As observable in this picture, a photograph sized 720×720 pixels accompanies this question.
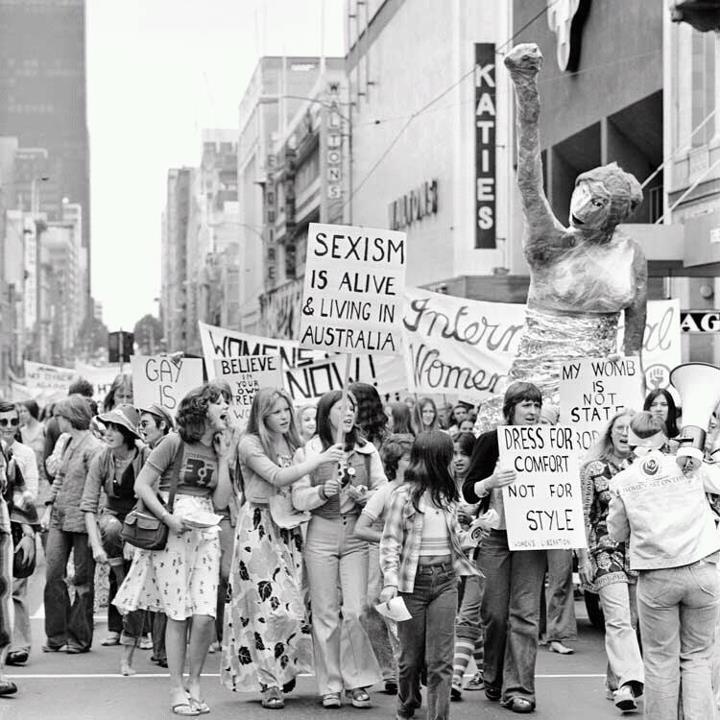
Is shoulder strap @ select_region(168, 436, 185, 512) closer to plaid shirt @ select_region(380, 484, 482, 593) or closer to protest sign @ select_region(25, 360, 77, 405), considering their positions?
plaid shirt @ select_region(380, 484, 482, 593)

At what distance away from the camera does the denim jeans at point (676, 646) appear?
7.32 meters

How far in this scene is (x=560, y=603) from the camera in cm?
A: 1087

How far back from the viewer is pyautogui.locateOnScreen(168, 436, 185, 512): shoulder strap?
347 inches

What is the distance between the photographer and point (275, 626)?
905cm

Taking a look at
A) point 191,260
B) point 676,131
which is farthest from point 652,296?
point 191,260

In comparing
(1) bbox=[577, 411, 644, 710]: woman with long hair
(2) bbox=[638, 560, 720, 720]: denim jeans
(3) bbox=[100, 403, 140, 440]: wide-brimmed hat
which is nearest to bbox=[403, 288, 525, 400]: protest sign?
(3) bbox=[100, 403, 140, 440]: wide-brimmed hat

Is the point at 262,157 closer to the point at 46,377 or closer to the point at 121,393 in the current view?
the point at 46,377

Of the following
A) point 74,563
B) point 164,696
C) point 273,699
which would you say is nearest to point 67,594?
point 74,563

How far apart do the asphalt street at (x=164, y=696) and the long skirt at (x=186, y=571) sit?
1.84 ft

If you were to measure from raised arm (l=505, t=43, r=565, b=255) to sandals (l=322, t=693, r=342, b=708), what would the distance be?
411cm

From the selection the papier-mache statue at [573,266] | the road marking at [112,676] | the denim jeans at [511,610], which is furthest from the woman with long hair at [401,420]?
the denim jeans at [511,610]

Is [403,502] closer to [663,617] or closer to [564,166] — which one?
[663,617]

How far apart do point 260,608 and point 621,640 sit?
1.98m

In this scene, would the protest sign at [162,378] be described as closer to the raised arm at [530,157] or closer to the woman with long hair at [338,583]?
the raised arm at [530,157]
